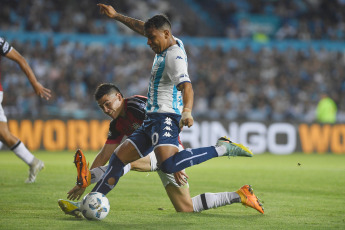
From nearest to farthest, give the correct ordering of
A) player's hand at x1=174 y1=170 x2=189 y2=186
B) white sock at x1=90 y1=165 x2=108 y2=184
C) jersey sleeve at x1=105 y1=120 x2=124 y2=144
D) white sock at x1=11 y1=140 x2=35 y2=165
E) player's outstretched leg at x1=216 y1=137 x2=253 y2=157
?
player's hand at x1=174 y1=170 x2=189 y2=186
player's outstretched leg at x1=216 y1=137 x2=253 y2=157
white sock at x1=90 y1=165 x2=108 y2=184
jersey sleeve at x1=105 y1=120 x2=124 y2=144
white sock at x1=11 y1=140 x2=35 y2=165

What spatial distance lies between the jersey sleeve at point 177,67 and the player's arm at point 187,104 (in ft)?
0.21

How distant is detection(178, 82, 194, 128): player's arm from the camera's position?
211 inches

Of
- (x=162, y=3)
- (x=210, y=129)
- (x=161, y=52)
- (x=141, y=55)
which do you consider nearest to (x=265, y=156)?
(x=210, y=129)

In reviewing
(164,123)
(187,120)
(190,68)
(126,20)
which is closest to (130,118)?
(164,123)

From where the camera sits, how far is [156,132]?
19.5 feet

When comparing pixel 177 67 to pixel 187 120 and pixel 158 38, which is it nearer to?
pixel 158 38

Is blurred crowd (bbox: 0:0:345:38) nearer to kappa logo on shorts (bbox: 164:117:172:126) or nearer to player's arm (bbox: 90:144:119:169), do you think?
player's arm (bbox: 90:144:119:169)

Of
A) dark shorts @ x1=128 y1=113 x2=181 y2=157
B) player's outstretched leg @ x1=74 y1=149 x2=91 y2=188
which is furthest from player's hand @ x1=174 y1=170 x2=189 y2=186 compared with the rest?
player's outstretched leg @ x1=74 y1=149 x2=91 y2=188

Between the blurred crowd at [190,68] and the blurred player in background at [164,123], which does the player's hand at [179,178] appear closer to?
the blurred player in background at [164,123]

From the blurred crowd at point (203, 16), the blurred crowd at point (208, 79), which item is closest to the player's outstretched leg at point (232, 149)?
the blurred crowd at point (208, 79)

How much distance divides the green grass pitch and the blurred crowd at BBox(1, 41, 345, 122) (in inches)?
185

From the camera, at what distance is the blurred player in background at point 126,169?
239 inches

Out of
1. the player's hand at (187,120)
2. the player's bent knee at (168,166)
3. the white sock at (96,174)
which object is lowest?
the white sock at (96,174)

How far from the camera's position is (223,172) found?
1177 cm
